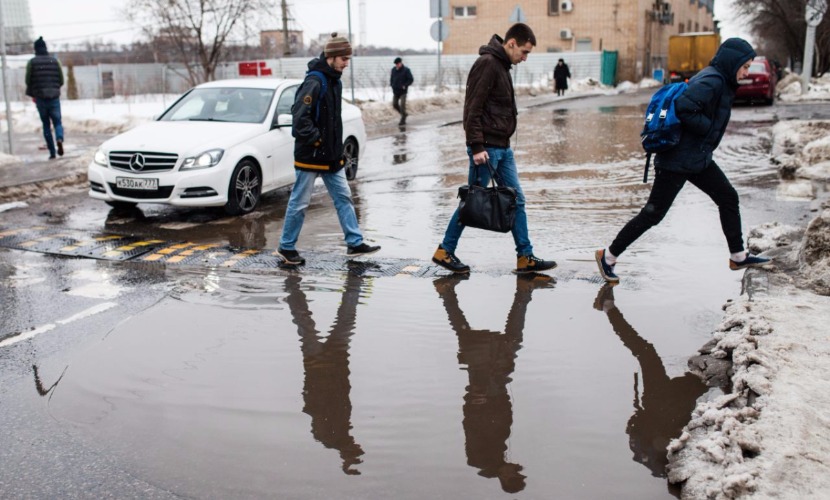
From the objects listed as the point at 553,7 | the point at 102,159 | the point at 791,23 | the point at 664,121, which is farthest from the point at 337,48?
the point at 791,23

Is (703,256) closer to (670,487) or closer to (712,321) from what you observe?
(712,321)

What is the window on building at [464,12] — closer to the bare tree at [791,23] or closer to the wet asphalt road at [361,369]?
the bare tree at [791,23]

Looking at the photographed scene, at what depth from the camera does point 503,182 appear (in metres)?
6.31

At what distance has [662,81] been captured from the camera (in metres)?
51.6

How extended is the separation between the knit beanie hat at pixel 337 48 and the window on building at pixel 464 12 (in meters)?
52.9

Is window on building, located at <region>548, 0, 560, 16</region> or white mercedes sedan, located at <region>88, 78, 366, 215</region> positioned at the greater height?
window on building, located at <region>548, 0, 560, 16</region>

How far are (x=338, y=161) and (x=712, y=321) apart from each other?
132 inches

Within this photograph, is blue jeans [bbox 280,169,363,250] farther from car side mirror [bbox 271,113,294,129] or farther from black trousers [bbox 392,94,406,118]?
black trousers [bbox 392,94,406,118]

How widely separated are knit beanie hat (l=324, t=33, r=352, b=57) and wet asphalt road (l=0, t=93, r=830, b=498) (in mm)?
1784

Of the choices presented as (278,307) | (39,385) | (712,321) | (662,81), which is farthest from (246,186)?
(662,81)

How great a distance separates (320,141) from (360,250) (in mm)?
1033

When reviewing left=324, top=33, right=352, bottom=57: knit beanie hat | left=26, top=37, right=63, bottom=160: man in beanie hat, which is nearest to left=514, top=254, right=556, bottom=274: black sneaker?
Answer: left=324, top=33, right=352, bottom=57: knit beanie hat

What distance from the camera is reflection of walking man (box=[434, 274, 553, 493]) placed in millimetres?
3461

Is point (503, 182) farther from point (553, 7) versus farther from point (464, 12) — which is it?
point (464, 12)
